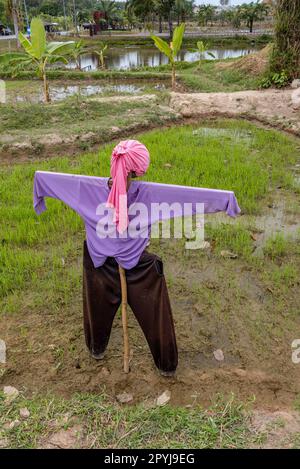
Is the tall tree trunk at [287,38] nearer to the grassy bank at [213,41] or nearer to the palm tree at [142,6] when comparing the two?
the grassy bank at [213,41]

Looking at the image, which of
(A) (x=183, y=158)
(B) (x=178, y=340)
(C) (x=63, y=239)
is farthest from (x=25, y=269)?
(A) (x=183, y=158)

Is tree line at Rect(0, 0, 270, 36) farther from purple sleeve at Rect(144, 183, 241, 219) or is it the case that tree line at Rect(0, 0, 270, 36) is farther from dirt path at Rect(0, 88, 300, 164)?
purple sleeve at Rect(144, 183, 241, 219)

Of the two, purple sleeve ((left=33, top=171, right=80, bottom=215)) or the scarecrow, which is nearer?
the scarecrow

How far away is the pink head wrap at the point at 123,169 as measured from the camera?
6.40ft

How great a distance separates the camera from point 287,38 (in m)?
9.12

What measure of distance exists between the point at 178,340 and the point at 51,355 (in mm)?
860

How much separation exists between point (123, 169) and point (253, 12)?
37.7m

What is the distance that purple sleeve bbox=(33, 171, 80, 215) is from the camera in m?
2.23

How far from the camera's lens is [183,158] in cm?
557

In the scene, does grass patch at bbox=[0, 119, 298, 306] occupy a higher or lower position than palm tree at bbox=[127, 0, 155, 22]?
lower

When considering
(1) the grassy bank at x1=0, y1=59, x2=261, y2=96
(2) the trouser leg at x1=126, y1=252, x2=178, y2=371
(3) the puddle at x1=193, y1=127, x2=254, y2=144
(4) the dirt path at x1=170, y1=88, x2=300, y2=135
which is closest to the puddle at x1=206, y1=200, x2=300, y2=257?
(2) the trouser leg at x1=126, y1=252, x2=178, y2=371

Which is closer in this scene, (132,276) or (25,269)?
(132,276)
